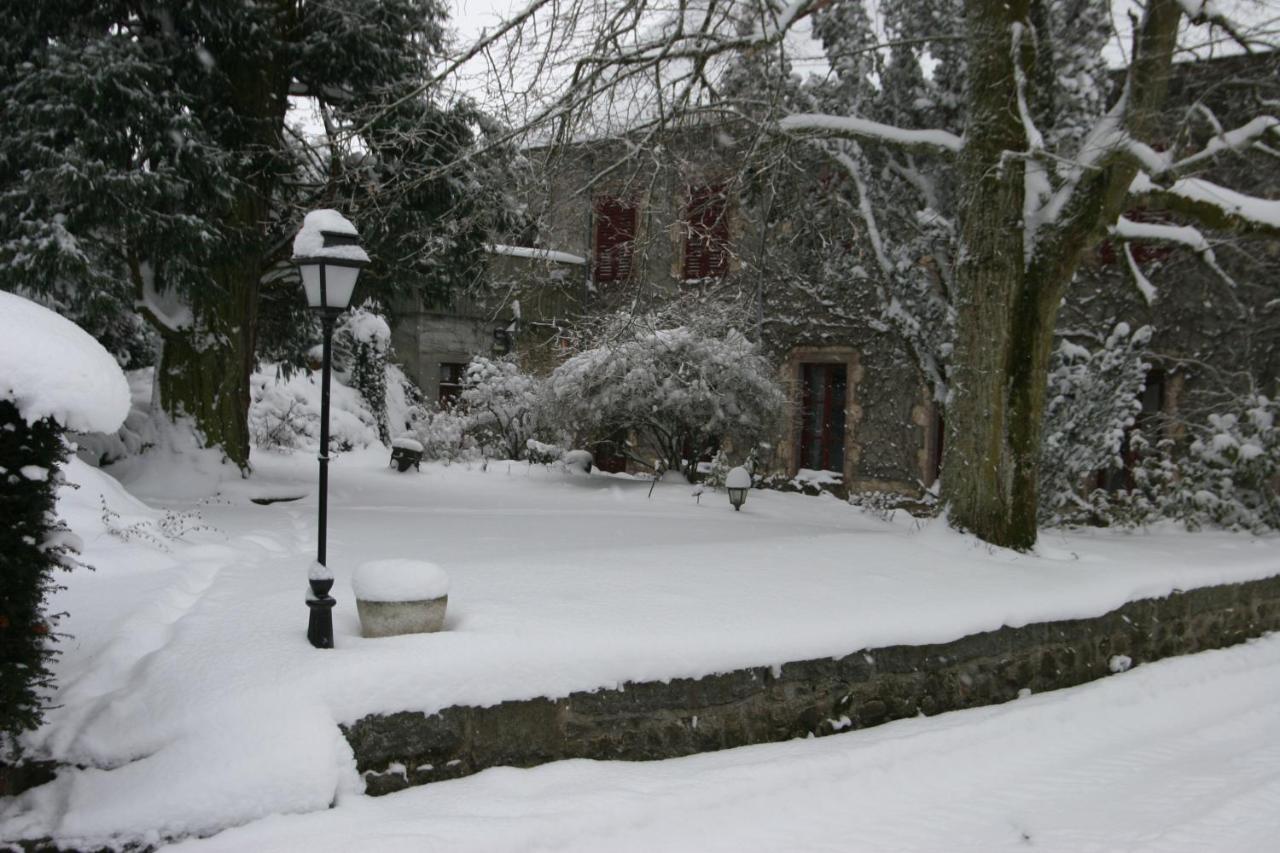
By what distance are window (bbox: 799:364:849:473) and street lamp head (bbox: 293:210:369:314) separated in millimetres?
10597

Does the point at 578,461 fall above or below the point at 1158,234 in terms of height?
below

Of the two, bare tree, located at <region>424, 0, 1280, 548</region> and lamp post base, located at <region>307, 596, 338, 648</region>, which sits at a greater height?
bare tree, located at <region>424, 0, 1280, 548</region>

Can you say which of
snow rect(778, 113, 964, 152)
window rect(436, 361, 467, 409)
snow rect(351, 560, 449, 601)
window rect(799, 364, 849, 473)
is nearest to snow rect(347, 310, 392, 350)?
window rect(436, 361, 467, 409)

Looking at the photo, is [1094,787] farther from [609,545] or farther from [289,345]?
[289,345]

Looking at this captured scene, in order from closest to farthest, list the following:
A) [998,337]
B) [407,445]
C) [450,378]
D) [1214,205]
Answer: [1214,205] → [998,337] → [407,445] → [450,378]

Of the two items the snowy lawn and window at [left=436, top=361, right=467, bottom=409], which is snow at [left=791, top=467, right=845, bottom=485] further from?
window at [left=436, top=361, right=467, bottom=409]

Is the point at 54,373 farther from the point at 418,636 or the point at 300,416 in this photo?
the point at 300,416

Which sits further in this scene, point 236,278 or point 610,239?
point 610,239

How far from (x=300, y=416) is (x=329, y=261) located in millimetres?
11568

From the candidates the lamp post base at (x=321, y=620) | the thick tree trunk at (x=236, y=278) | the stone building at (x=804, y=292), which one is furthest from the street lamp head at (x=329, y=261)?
the thick tree trunk at (x=236, y=278)

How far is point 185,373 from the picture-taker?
31.6 ft

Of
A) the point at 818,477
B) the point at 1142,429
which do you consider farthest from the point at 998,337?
the point at 818,477

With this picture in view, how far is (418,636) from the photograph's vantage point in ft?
13.4

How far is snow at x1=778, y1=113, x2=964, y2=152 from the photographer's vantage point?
7.57m
